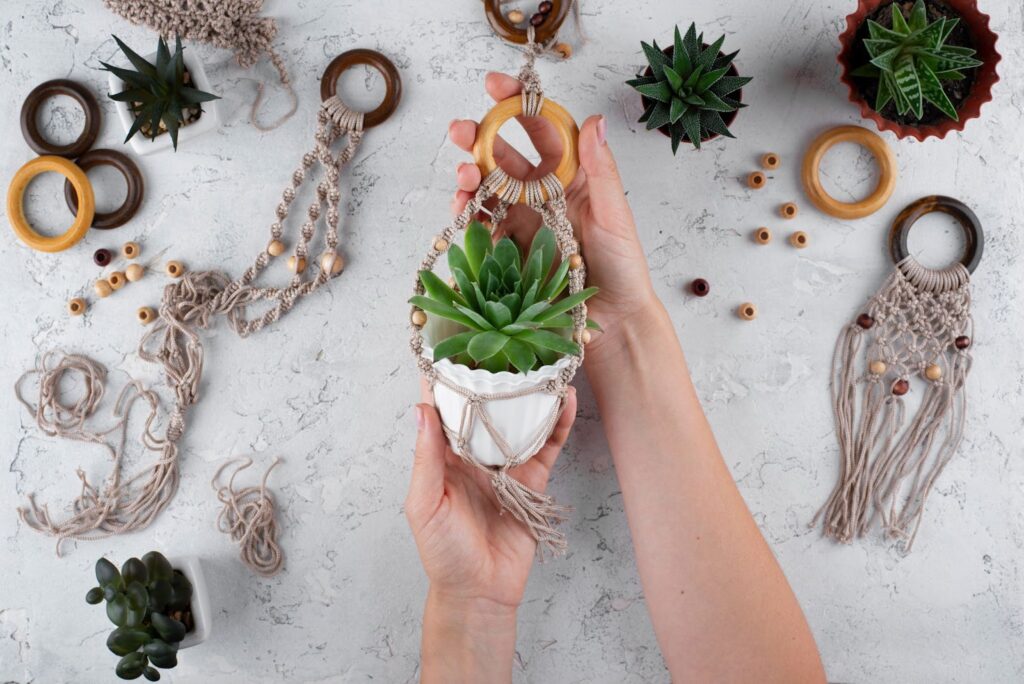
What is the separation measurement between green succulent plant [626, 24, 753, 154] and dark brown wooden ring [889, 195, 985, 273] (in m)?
0.42

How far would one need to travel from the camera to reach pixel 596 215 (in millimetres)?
1206

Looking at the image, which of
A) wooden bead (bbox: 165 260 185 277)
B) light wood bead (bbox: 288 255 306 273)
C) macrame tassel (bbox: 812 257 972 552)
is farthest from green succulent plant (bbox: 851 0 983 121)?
wooden bead (bbox: 165 260 185 277)

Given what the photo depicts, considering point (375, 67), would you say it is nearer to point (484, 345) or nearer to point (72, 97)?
point (72, 97)

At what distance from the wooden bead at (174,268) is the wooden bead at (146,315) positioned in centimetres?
8

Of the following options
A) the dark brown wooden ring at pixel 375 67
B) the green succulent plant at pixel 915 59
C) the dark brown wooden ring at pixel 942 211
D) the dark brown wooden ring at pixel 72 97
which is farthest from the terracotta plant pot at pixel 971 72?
the dark brown wooden ring at pixel 72 97

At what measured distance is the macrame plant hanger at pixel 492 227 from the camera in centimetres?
101

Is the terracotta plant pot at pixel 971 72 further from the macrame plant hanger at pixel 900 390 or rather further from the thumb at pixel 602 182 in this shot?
the thumb at pixel 602 182

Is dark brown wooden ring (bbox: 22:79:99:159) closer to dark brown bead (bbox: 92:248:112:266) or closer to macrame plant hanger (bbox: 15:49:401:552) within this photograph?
dark brown bead (bbox: 92:248:112:266)

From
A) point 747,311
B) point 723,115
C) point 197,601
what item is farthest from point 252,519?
point 723,115

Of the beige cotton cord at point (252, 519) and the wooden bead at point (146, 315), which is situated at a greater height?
the wooden bead at point (146, 315)

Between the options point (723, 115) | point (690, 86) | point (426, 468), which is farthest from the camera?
point (723, 115)

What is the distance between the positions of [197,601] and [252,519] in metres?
0.17

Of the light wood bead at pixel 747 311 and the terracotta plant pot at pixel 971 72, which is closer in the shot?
the terracotta plant pot at pixel 971 72

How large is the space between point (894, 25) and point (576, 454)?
94 cm
